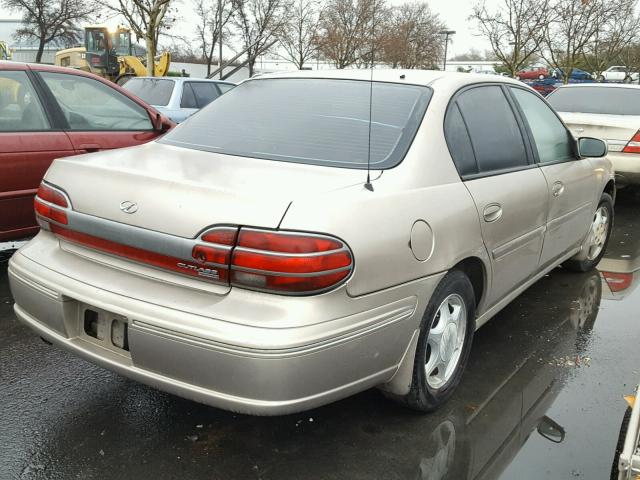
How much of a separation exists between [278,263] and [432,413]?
4.12 ft

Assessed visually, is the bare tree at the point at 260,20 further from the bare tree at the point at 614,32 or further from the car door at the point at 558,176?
the car door at the point at 558,176

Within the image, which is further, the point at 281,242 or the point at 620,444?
the point at 620,444

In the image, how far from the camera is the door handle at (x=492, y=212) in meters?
2.84

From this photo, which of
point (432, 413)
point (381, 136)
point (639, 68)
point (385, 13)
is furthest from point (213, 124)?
A: point (385, 13)

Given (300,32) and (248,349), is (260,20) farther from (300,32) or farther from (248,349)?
(248,349)

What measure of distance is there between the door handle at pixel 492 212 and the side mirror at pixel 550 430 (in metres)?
0.97

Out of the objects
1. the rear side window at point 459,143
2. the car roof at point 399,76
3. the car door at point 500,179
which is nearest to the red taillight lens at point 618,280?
the car door at point 500,179

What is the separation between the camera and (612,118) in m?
7.49

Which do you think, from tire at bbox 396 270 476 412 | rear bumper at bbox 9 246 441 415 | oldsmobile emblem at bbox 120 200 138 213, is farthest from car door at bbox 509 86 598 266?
oldsmobile emblem at bbox 120 200 138 213

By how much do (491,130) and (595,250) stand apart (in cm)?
241

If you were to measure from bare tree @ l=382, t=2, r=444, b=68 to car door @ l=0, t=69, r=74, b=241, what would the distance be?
2893 cm

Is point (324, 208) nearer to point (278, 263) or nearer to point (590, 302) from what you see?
point (278, 263)

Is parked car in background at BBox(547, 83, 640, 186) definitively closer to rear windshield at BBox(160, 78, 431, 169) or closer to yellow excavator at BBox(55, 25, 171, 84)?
rear windshield at BBox(160, 78, 431, 169)

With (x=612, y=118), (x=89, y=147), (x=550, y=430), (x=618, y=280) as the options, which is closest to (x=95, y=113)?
(x=89, y=147)
